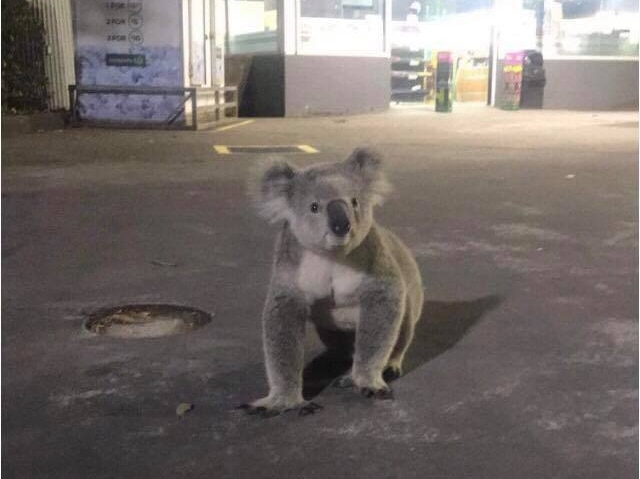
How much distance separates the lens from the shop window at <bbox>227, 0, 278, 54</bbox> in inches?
746

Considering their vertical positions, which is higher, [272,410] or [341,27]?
[341,27]

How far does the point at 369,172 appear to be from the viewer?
301cm

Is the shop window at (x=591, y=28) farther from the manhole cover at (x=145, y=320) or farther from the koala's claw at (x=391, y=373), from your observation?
the koala's claw at (x=391, y=373)

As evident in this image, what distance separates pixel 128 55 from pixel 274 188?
1296 cm

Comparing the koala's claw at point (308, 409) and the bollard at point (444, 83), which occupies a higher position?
the bollard at point (444, 83)

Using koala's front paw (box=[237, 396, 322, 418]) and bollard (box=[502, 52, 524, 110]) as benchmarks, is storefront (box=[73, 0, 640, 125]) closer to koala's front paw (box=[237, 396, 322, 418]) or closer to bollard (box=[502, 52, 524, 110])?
bollard (box=[502, 52, 524, 110])

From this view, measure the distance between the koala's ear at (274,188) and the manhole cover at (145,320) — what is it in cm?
120

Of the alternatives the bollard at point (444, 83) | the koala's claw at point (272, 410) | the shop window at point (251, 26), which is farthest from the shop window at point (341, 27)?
the koala's claw at point (272, 410)

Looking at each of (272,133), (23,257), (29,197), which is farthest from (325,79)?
(23,257)

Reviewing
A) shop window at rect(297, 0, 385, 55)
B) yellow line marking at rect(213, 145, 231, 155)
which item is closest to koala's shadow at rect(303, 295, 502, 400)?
yellow line marking at rect(213, 145, 231, 155)


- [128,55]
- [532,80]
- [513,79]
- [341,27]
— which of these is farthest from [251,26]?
[532,80]

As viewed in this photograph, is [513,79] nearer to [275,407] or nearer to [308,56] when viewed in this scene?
[308,56]

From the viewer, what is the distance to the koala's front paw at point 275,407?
2949 millimetres

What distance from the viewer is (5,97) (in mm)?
14344
